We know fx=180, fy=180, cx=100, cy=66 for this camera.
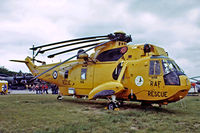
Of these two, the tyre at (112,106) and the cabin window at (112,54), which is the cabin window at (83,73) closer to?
the cabin window at (112,54)

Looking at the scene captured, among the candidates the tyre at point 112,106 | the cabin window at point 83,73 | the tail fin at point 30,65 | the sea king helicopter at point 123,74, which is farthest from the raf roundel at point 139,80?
the tail fin at point 30,65

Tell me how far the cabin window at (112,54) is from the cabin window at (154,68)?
2145 mm

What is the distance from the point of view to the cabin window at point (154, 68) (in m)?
9.07

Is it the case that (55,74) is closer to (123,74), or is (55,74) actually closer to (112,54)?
(112,54)

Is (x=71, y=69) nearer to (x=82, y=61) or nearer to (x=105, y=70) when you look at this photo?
(x=82, y=61)

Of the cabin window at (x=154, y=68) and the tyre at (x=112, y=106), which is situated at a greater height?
the cabin window at (x=154, y=68)

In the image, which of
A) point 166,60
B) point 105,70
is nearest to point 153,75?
point 166,60

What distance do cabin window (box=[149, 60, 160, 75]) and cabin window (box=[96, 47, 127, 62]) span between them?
214 centimetres

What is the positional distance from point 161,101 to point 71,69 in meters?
7.16

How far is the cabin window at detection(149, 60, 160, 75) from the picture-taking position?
357 inches

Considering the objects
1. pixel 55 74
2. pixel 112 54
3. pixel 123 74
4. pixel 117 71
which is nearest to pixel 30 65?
pixel 55 74

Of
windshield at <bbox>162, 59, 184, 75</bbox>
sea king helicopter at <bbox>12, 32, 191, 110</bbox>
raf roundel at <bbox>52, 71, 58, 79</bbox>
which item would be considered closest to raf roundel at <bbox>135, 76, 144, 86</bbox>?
sea king helicopter at <bbox>12, 32, 191, 110</bbox>

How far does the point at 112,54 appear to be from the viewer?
37.7 feet

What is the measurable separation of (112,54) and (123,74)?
1923 mm
